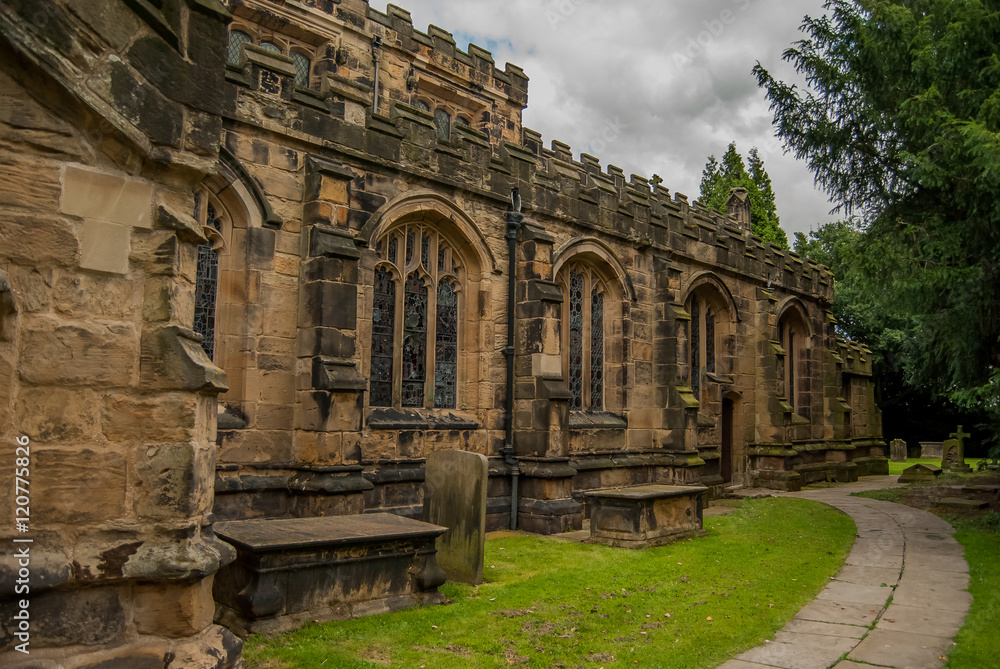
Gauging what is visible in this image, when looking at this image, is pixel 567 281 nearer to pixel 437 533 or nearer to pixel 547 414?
pixel 547 414

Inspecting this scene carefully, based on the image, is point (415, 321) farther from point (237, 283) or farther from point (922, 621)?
point (922, 621)

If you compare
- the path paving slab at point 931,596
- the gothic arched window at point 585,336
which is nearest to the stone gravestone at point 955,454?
the gothic arched window at point 585,336

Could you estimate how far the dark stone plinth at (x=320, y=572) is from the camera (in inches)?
237

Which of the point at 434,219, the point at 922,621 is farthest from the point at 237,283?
the point at 922,621

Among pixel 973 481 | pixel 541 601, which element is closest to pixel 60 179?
pixel 541 601

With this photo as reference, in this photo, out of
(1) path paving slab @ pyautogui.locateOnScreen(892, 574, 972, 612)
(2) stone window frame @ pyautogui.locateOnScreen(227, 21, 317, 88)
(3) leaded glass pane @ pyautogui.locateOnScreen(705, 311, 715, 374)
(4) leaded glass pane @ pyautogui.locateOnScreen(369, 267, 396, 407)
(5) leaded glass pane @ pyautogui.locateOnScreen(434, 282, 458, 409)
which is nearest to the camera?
(1) path paving slab @ pyautogui.locateOnScreen(892, 574, 972, 612)

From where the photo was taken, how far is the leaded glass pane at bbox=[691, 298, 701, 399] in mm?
18328

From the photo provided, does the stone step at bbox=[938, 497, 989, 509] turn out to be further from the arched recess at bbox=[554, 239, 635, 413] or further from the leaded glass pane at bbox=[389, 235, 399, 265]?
the leaded glass pane at bbox=[389, 235, 399, 265]

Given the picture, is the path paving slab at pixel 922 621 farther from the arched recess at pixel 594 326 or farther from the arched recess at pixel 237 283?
the arched recess at pixel 594 326

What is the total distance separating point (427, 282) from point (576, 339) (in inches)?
154

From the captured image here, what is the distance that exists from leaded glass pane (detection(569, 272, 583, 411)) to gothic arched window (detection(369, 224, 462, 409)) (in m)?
3.01

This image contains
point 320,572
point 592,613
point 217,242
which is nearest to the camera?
point 320,572

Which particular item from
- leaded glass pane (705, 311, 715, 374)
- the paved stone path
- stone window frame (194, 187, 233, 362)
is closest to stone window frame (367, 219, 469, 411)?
stone window frame (194, 187, 233, 362)

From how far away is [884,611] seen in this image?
715 cm
